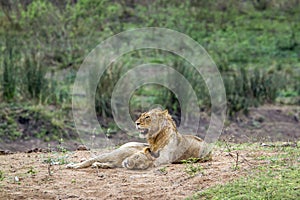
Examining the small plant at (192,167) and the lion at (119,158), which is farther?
the lion at (119,158)

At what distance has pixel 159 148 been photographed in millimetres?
7223

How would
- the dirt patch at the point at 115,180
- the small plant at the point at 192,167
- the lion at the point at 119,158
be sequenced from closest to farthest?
the dirt patch at the point at 115,180
the small plant at the point at 192,167
the lion at the point at 119,158

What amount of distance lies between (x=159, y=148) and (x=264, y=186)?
1587mm

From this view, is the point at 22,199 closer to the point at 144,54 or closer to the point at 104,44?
the point at 104,44

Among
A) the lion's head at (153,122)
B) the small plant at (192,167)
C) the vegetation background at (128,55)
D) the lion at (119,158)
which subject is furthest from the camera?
the vegetation background at (128,55)

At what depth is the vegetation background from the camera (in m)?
13.9

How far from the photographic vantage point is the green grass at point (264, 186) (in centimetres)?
573

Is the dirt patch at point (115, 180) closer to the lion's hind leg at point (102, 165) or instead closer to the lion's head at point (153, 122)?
the lion's hind leg at point (102, 165)

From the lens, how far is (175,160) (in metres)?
7.29

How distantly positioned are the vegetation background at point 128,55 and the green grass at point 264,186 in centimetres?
683

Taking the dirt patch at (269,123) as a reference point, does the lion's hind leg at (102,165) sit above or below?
below

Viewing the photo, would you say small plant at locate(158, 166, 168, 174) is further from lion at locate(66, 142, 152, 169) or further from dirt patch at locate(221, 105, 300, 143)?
dirt patch at locate(221, 105, 300, 143)

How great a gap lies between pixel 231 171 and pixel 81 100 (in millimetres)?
8228

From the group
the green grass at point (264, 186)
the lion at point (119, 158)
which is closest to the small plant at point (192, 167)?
the lion at point (119, 158)
